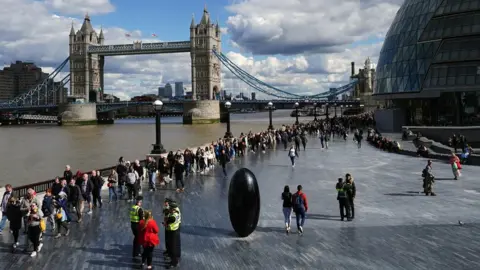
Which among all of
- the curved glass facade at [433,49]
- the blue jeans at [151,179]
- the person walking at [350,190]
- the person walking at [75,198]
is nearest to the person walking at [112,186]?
the blue jeans at [151,179]

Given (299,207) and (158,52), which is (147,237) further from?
(158,52)

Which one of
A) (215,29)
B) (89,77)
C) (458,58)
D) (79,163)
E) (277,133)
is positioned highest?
(215,29)

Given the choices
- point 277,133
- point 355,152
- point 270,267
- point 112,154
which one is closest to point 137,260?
point 270,267

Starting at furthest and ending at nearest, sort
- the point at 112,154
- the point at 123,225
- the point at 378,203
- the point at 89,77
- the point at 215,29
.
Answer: the point at 89,77 → the point at 215,29 → the point at 112,154 → the point at 378,203 → the point at 123,225

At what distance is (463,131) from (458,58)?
7.83 m

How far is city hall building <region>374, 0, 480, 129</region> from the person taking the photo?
3838 cm

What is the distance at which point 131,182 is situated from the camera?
47.0ft

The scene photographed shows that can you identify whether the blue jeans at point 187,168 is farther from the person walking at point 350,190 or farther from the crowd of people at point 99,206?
the person walking at point 350,190

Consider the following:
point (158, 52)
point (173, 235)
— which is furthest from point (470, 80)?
point (158, 52)

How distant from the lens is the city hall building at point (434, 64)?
3838 centimetres

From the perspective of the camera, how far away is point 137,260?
29.3ft

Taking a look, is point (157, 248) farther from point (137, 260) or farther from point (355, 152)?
point (355, 152)

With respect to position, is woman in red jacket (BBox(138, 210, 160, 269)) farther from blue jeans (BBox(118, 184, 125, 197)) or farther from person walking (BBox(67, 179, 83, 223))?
blue jeans (BBox(118, 184, 125, 197))

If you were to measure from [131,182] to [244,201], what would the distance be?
5.65 metres
